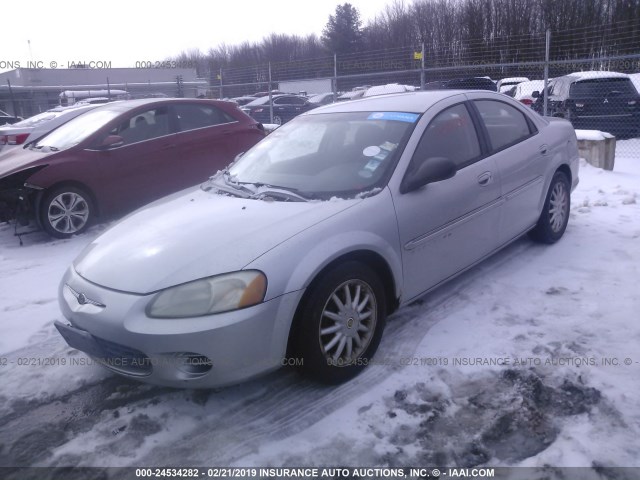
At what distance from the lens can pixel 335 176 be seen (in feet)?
11.1

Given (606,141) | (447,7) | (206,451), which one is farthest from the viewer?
(447,7)

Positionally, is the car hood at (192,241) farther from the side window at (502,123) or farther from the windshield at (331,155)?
the side window at (502,123)

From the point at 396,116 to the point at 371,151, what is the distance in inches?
15.9

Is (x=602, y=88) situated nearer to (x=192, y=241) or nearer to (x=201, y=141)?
(x=201, y=141)

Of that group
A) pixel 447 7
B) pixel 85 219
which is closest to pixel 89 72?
pixel 447 7

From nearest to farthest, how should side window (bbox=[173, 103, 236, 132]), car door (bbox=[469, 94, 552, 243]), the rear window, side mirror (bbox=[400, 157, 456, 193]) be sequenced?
1. side mirror (bbox=[400, 157, 456, 193])
2. car door (bbox=[469, 94, 552, 243])
3. side window (bbox=[173, 103, 236, 132])
4. the rear window

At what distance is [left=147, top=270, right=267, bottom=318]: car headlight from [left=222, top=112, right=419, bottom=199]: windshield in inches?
34.4

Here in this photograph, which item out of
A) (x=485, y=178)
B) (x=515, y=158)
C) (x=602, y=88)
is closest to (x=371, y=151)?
(x=485, y=178)

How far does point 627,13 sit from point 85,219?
2387cm

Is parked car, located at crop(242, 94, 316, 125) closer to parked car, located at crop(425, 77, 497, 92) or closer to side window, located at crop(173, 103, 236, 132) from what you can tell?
parked car, located at crop(425, 77, 497, 92)

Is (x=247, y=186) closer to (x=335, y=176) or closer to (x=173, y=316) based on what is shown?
(x=335, y=176)

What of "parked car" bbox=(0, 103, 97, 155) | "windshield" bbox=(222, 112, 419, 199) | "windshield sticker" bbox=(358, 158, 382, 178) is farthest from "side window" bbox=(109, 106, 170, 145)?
"windshield sticker" bbox=(358, 158, 382, 178)

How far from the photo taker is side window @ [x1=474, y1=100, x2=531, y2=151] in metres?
4.15

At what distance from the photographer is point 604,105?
11977mm
